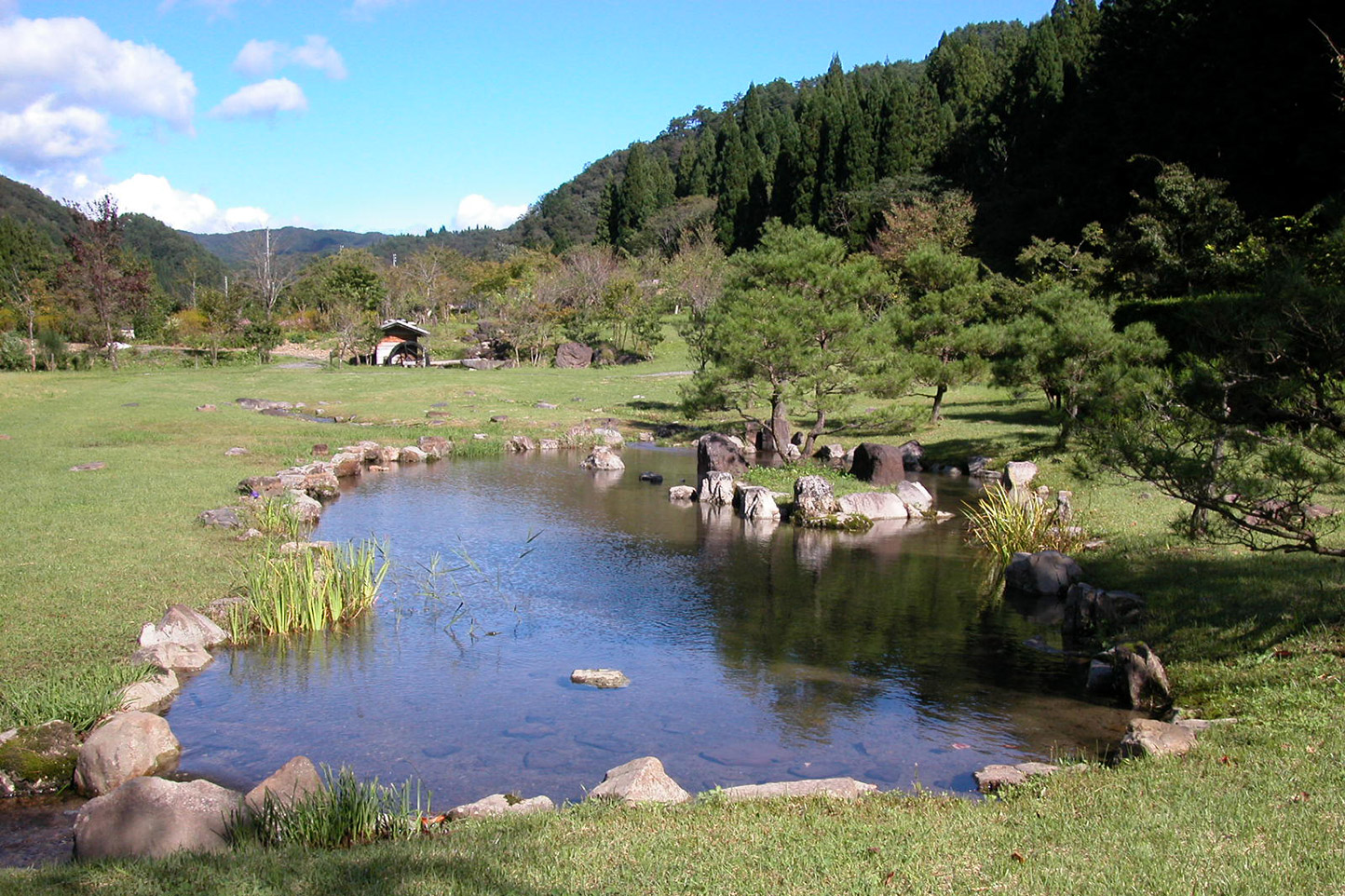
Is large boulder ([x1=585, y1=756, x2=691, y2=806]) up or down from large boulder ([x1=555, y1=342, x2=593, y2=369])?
down

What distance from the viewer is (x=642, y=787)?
652 centimetres

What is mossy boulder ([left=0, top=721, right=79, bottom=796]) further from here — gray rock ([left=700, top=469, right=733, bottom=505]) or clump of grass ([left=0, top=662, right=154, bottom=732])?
gray rock ([left=700, top=469, right=733, bottom=505])

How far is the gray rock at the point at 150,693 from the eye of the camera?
8.49 metres

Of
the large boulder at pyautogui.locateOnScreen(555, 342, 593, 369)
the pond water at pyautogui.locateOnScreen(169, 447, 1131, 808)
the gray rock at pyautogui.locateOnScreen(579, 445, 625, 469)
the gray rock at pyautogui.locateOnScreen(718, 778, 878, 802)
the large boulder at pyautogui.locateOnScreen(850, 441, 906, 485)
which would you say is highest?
the large boulder at pyautogui.locateOnScreen(555, 342, 593, 369)

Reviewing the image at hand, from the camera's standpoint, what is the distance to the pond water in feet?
26.3

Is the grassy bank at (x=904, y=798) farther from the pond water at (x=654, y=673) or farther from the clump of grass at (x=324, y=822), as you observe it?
the pond water at (x=654, y=673)

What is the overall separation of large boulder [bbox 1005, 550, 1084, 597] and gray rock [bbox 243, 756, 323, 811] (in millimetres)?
9860

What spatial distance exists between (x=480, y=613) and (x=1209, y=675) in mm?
8068

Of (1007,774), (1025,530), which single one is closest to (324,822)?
(1007,774)

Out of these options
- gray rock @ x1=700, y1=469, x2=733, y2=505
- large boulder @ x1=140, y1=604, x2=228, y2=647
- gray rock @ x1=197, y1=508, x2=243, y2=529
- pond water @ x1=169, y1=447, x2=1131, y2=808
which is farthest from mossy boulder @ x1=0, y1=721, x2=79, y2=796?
gray rock @ x1=700, y1=469, x2=733, y2=505

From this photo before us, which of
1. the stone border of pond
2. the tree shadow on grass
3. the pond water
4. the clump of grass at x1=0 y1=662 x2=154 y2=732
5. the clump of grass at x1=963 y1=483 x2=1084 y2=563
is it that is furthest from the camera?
the clump of grass at x1=963 y1=483 x2=1084 y2=563

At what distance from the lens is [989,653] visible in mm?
10773

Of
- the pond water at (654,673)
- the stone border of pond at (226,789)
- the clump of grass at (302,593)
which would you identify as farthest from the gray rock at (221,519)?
the clump of grass at (302,593)

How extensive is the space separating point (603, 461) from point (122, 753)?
16981mm
